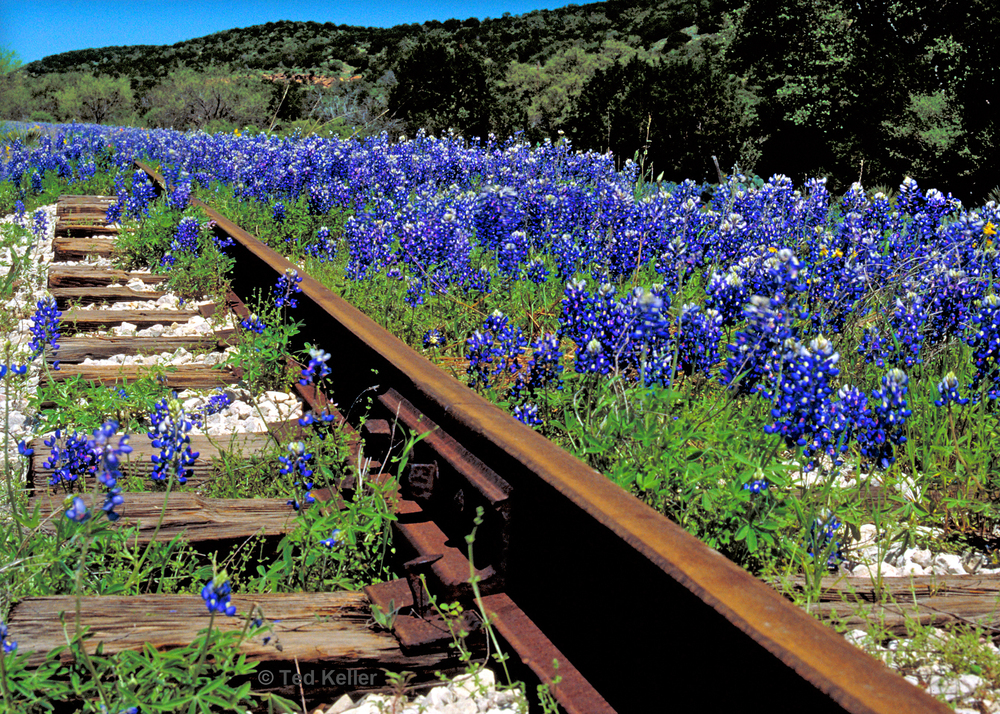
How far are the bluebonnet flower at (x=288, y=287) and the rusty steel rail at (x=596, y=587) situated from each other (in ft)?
5.15

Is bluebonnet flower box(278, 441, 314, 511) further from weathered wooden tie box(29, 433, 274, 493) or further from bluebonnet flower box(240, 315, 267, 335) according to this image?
bluebonnet flower box(240, 315, 267, 335)

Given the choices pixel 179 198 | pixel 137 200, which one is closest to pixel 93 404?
pixel 179 198

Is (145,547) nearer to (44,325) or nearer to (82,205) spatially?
(44,325)

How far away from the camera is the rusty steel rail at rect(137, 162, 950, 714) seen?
3.93 ft

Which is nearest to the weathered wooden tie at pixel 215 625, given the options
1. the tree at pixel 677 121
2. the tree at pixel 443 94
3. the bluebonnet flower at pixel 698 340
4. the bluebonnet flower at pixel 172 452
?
the bluebonnet flower at pixel 172 452

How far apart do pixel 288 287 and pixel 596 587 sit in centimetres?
278

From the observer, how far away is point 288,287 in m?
3.95

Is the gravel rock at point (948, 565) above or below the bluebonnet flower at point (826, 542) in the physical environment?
below

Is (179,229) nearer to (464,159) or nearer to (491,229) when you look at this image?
(491,229)

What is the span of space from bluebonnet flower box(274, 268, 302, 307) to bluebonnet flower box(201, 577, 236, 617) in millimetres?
2544

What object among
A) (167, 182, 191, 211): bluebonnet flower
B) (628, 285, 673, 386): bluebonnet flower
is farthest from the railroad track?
(167, 182, 191, 211): bluebonnet flower

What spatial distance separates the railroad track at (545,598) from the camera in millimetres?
1238

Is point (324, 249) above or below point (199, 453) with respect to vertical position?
above

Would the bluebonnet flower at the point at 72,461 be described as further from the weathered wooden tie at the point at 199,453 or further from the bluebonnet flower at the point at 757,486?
the bluebonnet flower at the point at 757,486
